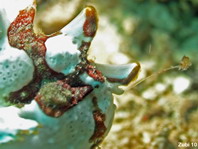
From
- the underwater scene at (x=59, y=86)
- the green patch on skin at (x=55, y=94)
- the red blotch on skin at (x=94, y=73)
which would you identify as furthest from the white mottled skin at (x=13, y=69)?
the red blotch on skin at (x=94, y=73)

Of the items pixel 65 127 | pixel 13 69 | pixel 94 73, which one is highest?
pixel 13 69

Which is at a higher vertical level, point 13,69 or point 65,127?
point 13,69

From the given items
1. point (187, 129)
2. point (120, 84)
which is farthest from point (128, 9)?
point (120, 84)

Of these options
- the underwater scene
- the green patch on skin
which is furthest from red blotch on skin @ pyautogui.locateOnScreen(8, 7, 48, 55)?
the green patch on skin

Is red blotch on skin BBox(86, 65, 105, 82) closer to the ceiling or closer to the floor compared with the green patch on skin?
closer to the floor

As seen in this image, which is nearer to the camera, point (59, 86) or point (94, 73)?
point (59, 86)

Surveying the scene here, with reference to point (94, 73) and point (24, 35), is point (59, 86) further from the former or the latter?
point (24, 35)

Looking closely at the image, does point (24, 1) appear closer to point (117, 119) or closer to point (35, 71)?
point (35, 71)

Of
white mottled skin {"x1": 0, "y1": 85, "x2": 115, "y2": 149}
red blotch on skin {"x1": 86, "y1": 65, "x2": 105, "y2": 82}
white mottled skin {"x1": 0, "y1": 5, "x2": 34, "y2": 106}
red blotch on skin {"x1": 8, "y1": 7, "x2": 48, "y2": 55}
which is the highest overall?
red blotch on skin {"x1": 8, "y1": 7, "x2": 48, "y2": 55}

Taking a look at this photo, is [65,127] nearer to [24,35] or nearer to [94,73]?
[94,73]

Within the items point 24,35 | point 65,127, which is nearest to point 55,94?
point 65,127

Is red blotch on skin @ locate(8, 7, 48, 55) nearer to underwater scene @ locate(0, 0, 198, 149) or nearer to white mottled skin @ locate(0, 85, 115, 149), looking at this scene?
underwater scene @ locate(0, 0, 198, 149)
